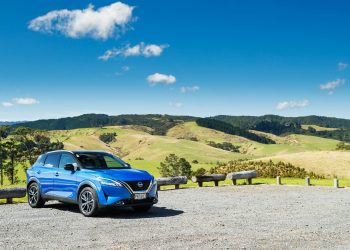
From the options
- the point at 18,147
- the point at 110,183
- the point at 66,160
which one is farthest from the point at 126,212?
the point at 18,147

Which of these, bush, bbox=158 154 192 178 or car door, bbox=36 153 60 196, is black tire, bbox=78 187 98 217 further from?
bush, bbox=158 154 192 178

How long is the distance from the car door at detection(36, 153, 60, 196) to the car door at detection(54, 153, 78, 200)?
279mm

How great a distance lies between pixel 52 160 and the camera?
52.7 feet

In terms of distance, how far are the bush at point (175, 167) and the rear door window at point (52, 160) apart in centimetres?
9085

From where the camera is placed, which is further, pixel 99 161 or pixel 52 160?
pixel 52 160

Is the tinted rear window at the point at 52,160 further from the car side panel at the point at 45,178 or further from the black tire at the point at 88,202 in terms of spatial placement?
the black tire at the point at 88,202

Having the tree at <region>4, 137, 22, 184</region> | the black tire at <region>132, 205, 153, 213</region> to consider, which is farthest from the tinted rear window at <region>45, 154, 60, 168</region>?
the tree at <region>4, 137, 22, 184</region>

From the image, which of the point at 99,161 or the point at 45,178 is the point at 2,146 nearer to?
the point at 45,178

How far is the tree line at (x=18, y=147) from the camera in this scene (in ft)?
252

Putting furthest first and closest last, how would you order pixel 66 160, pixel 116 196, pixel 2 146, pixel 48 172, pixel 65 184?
pixel 2 146, pixel 48 172, pixel 66 160, pixel 65 184, pixel 116 196

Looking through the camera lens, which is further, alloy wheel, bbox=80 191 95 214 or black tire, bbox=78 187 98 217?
alloy wheel, bbox=80 191 95 214

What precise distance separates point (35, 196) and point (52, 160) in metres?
1.58

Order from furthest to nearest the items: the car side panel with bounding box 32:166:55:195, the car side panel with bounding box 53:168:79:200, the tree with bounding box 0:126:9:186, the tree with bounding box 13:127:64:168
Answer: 1. the tree with bounding box 13:127:64:168
2. the tree with bounding box 0:126:9:186
3. the car side panel with bounding box 32:166:55:195
4. the car side panel with bounding box 53:168:79:200

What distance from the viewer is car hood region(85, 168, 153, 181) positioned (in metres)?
13.7
